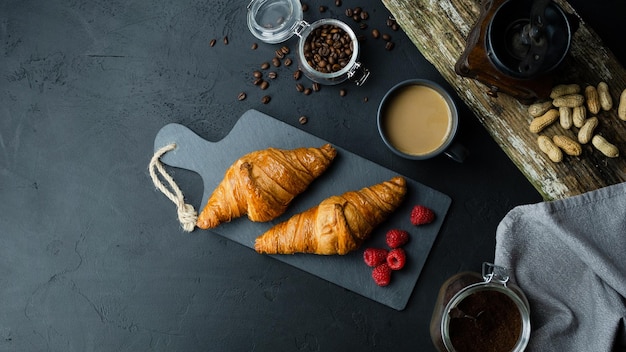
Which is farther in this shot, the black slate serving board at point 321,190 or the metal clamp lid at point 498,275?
the black slate serving board at point 321,190

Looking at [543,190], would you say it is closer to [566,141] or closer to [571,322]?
[566,141]

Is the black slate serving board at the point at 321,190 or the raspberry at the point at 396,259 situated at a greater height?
the black slate serving board at the point at 321,190

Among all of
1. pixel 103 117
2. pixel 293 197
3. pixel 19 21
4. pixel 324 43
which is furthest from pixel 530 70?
pixel 19 21

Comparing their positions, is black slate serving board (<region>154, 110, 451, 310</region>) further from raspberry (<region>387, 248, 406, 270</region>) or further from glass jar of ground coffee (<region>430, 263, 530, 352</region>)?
glass jar of ground coffee (<region>430, 263, 530, 352</region>)

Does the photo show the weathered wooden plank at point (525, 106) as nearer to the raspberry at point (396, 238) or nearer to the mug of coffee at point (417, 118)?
the mug of coffee at point (417, 118)

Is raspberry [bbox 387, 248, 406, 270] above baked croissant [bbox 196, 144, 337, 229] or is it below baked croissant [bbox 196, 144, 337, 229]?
below

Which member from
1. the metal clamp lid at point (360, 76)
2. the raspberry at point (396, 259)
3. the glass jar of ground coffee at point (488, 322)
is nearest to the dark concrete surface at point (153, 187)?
the metal clamp lid at point (360, 76)

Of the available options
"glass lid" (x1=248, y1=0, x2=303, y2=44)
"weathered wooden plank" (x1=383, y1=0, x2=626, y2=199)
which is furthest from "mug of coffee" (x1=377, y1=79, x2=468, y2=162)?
"glass lid" (x1=248, y1=0, x2=303, y2=44)
